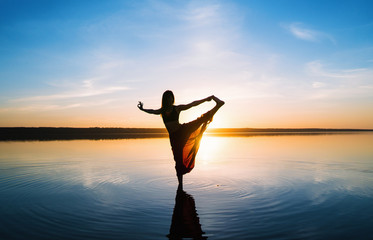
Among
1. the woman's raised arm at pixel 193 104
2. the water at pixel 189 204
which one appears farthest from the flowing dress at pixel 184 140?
the water at pixel 189 204

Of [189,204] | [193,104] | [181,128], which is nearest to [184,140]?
[181,128]

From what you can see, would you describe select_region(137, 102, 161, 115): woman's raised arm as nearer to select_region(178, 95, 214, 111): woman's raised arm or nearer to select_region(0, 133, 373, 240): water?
select_region(178, 95, 214, 111): woman's raised arm

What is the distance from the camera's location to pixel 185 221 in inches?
245

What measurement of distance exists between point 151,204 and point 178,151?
8.71 ft

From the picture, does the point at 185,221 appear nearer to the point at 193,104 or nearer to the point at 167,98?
the point at 193,104

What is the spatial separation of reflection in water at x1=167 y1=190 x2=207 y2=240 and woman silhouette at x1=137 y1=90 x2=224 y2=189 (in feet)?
5.31

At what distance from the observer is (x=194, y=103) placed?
9109 millimetres

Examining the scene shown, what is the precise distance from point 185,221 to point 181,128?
4014 mm

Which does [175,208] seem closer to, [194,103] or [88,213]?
[88,213]

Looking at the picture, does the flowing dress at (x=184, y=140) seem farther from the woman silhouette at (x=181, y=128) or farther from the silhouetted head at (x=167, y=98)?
the silhouetted head at (x=167, y=98)

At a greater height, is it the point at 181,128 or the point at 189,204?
the point at 181,128

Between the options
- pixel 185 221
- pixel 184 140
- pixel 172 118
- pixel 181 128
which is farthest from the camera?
pixel 184 140

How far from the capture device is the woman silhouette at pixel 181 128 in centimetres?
938

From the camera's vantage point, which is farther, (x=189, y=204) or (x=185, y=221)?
(x=189, y=204)
